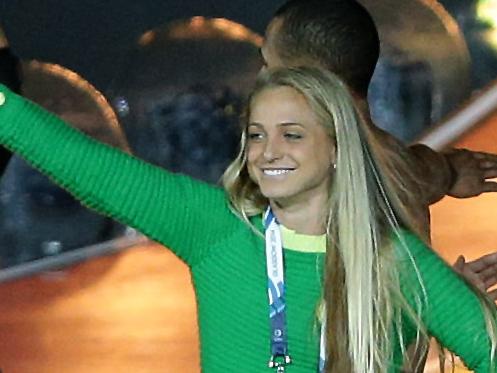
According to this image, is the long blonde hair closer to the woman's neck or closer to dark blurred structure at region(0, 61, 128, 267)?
the woman's neck

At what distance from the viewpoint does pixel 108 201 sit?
156 cm

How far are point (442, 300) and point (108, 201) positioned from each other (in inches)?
17.9

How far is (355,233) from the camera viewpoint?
1.61 meters

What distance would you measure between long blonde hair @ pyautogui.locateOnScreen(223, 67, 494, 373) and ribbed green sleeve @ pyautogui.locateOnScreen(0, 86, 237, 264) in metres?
0.06

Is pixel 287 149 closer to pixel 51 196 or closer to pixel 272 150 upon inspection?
pixel 272 150

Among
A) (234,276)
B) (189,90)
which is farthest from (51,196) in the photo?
(234,276)

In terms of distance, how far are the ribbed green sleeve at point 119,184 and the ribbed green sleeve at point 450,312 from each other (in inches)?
9.9

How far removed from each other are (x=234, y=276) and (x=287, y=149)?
0.18m

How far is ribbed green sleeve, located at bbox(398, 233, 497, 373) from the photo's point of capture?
1.62 meters

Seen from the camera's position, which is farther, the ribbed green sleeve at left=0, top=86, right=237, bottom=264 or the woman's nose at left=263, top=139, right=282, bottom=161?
the woman's nose at left=263, top=139, right=282, bottom=161

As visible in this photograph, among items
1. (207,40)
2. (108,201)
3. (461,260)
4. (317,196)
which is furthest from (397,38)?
(108,201)

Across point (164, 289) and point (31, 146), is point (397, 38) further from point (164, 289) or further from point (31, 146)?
point (31, 146)

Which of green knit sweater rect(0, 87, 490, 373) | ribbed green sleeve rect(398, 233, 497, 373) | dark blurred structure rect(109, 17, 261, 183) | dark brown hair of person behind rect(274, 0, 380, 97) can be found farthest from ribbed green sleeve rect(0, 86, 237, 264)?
dark blurred structure rect(109, 17, 261, 183)

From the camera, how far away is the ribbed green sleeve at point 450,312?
1.62 m
